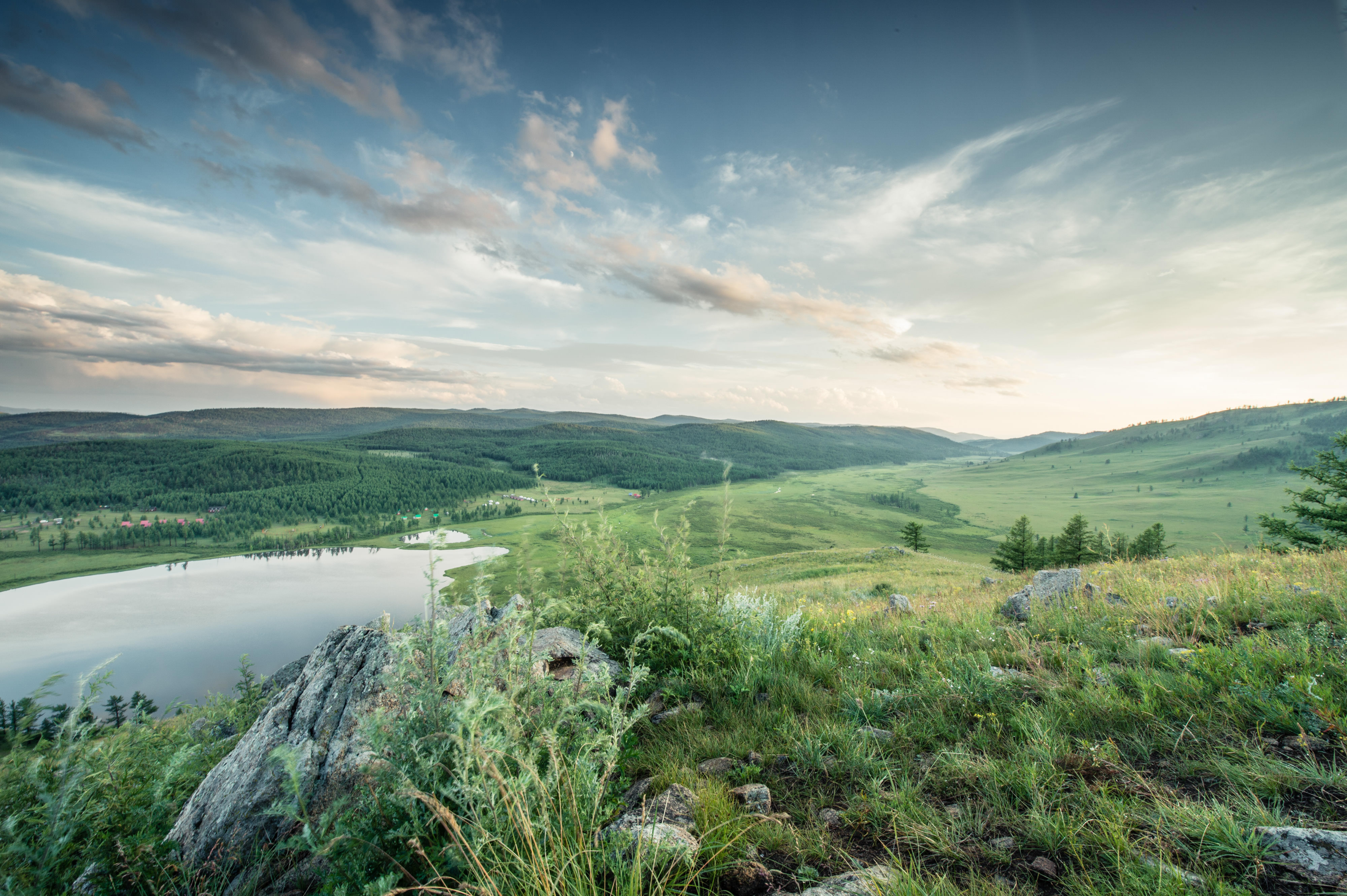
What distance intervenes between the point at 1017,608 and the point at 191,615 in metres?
135

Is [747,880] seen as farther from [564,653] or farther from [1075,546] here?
[1075,546]

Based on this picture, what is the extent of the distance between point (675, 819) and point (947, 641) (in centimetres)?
445

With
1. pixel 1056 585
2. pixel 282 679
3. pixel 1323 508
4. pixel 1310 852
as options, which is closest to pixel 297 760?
pixel 1310 852


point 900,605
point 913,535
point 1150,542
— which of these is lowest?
point 913,535

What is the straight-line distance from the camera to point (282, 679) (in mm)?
10148

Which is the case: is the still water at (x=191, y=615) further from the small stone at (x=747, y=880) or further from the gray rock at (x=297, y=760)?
the small stone at (x=747, y=880)

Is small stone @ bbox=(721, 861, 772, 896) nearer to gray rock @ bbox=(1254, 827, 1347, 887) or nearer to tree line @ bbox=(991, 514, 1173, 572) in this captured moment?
gray rock @ bbox=(1254, 827, 1347, 887)

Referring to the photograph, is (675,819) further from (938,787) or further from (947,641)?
(947,641)

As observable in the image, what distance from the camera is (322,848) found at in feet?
8.61

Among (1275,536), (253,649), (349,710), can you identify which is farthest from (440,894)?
(253,649)

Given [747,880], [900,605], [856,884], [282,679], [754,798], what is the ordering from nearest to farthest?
1. [856,884]
2. [747,880]
3. [754,798]
4. [900,605]
5. [282,679]

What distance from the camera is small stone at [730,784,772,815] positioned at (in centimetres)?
339

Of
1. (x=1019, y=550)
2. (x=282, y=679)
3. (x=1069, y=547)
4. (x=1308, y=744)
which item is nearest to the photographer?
(x=1308, y=744)

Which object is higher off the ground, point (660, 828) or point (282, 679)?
point (660, 828)
